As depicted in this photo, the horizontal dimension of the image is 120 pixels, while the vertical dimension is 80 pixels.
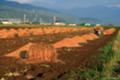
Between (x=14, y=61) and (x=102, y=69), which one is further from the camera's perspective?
(x=14, y=61)

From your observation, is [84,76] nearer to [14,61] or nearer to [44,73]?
[44,73]

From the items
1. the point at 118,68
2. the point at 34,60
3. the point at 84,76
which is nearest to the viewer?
the point at 84,76

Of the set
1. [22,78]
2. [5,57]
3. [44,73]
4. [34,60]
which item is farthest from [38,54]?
[22,78]

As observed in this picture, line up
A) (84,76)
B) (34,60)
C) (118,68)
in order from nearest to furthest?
1. (84,76)
2. (118,68)
3. (34,60)

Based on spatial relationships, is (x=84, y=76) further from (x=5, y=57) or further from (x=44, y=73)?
(x=5, y=57)

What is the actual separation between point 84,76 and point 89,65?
5080 millimetres

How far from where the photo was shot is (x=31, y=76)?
872 inches

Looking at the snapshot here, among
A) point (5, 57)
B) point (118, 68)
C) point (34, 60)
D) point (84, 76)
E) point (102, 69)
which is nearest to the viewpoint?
point (84, 76)

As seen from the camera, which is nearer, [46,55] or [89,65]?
[89,65]

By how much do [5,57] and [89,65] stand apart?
8.50 metres

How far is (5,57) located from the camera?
3250 centimetres

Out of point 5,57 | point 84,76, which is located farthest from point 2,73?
point 5,57

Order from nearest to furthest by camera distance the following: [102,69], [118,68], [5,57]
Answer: [102,69] → [118,68] → [5,57]

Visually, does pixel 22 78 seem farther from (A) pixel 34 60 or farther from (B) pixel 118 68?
(A) pixel 34 60
